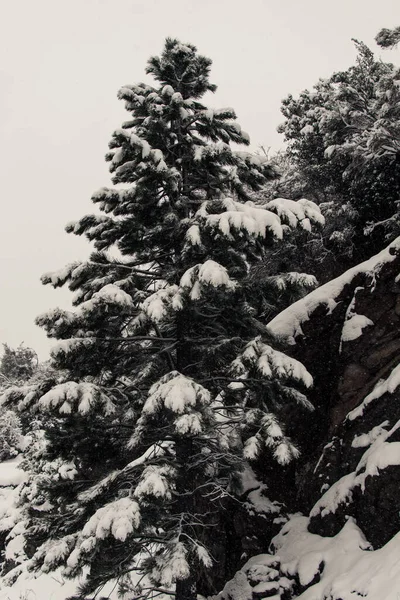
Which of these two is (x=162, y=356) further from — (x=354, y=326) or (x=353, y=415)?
(x=354, y=326)

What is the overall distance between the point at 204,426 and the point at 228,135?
5.94m

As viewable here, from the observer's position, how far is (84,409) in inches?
222

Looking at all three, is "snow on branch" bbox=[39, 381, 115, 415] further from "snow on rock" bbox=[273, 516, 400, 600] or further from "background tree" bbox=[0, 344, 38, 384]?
"background tree" bbox=[0, 344, 38, 384]

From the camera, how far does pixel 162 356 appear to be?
8.23 metres

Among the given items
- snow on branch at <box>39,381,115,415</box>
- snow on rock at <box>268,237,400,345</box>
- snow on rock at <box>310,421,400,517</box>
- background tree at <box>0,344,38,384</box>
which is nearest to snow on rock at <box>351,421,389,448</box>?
snow on rock at <box>310,421,400,517</box>

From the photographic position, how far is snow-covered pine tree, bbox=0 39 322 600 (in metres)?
5.77

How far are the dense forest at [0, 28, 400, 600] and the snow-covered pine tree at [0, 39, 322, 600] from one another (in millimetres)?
38

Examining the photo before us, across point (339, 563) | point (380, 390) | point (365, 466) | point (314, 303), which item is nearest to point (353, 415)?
point (380, 390)

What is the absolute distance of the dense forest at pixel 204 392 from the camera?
589cm

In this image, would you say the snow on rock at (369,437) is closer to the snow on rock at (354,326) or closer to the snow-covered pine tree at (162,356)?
the snow-covered pine tree at (162,356)

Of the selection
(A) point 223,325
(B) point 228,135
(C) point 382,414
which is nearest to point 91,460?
(A) point 223,325

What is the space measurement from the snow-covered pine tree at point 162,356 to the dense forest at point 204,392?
38 mm

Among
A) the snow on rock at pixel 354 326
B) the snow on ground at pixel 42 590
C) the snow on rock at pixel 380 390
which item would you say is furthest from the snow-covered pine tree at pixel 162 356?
the snow on ground at pixel 42 590

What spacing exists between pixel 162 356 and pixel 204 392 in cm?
254
